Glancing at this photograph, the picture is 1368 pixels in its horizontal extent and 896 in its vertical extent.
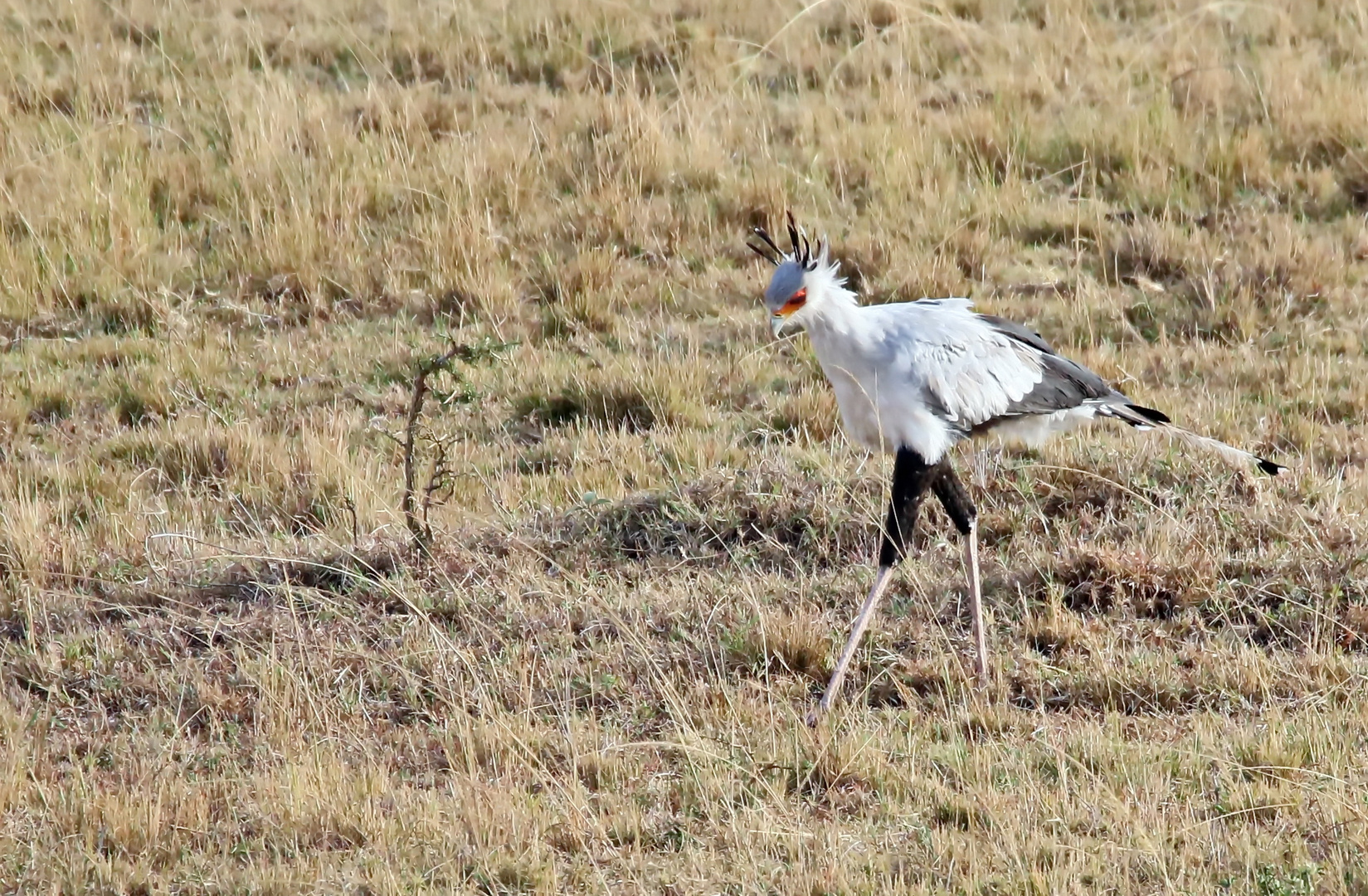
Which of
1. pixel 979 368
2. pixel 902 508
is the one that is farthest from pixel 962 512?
pixel 979 368

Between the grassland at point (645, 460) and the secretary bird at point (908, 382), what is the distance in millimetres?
362

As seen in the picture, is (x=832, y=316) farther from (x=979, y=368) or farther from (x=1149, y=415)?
(x=1149, y=415)

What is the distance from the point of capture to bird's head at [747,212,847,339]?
14.9 feet

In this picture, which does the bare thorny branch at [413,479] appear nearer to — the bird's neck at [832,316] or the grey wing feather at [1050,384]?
the bird's neck at [832,316]

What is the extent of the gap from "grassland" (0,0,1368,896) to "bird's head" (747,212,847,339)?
38.2 inches

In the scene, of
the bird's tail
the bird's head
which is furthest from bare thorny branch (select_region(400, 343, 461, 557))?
the bird's tail

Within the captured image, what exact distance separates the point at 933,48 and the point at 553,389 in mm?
4220

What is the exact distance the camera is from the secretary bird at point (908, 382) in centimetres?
462

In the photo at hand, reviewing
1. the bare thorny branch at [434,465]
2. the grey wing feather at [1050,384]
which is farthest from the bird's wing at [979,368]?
the bare thorny branch at [434,465]

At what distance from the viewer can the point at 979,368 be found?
4.87 m

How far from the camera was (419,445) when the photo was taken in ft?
21.2

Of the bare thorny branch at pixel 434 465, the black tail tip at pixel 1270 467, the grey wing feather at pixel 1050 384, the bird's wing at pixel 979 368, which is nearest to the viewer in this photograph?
the bird's wing at pixel 979 368

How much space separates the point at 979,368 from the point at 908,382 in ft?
1.02

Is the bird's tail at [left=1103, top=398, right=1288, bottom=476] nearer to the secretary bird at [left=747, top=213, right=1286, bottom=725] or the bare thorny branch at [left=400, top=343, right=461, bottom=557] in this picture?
the secretary bird at [left=747, top=213, right=1286, bottom=725]
